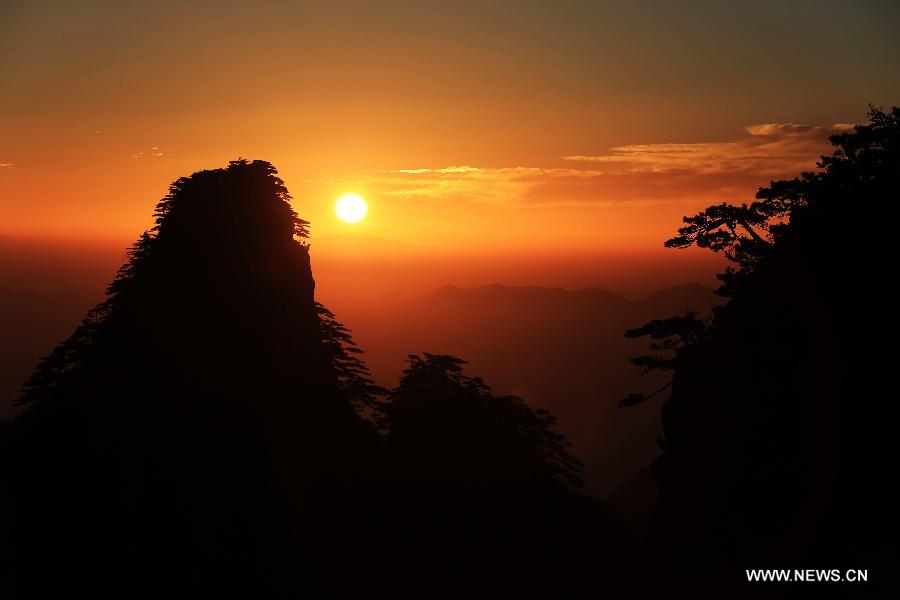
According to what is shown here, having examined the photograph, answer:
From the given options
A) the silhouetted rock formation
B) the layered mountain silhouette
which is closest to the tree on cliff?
the layered mountain silhouette

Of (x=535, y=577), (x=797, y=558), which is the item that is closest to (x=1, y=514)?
(x=535, y=577)

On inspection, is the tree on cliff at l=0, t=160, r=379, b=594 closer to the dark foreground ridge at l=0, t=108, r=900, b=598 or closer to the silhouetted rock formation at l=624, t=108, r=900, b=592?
the dark foreground ridge at l=0, t=108, r=900, b=598

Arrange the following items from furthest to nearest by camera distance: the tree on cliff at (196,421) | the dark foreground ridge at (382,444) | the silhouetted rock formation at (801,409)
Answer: the tree on cliff at (196,421) < the dark foreground ridge at (382,444) < the silhouetted rock formation at (801,409)

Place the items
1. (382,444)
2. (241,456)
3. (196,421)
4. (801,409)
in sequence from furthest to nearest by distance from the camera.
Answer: (382,444) < (241,456) < (196,421) < (801,409)

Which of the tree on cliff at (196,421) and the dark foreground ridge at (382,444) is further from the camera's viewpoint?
the tree on cliff at (196,421)

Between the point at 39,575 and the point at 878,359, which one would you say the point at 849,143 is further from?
the point at 39,575

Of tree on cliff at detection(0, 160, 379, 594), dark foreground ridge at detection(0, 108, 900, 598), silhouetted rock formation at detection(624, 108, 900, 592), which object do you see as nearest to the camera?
silhouetted rock formation at detection(624, 108, 900, 592)

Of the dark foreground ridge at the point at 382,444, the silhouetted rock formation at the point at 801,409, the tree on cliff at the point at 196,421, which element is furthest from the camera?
the tree on cliff at the point at 196,421

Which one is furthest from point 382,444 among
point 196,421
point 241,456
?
point 196,421

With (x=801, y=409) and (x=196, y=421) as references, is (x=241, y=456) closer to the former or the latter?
(x=196, y=421)

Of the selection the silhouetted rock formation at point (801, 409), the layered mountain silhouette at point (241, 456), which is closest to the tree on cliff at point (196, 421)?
the layered mountain silhouette at point (241, 456)

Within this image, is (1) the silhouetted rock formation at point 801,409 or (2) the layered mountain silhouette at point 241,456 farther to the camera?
(2) the layered mountain silhouette at point 241,456

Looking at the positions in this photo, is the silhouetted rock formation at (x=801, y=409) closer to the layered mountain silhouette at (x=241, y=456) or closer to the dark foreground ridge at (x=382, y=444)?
the dark foreground ridge at (x=382, y=444)

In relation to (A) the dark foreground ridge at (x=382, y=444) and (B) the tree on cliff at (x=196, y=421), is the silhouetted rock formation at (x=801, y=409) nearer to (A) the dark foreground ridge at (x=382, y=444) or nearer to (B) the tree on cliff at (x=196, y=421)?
(A) the dark foreground ridge at (x=382, y=444)
